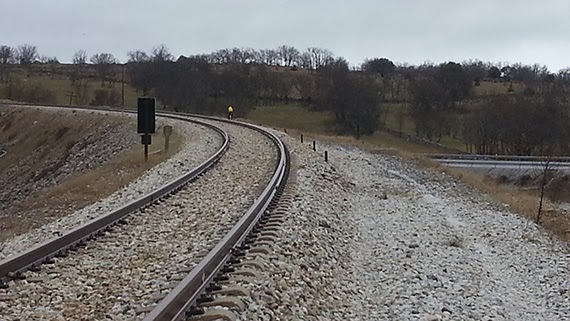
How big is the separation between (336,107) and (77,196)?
239 ft

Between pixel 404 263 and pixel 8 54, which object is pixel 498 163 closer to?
pixel 404 263

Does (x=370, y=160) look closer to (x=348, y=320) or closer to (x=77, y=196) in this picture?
(x=77, y=196)

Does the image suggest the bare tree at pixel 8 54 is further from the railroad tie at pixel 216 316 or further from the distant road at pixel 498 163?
the railroad tie at pixel 216 316

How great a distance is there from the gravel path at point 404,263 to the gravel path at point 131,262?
3.67ft

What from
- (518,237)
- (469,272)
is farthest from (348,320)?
(518,237)

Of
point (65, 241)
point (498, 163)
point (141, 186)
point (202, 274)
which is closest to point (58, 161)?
point (141, 186)

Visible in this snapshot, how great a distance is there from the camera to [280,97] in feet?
376

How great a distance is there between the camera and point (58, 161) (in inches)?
1634

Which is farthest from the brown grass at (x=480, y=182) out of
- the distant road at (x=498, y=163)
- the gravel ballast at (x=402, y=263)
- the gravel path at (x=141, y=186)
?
the gravel path at (x=141, y=186)

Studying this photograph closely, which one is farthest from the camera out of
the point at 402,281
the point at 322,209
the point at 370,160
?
the point at 370,160

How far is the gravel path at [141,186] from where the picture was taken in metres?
11.7

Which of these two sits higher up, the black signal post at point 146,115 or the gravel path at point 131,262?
the black signal post at point 146,115

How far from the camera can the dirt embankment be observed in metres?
19.0

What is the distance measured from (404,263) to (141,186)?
796 centimetres
